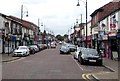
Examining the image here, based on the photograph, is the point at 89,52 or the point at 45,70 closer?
the point at 45,70

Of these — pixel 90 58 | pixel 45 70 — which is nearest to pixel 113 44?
pixel 90 58

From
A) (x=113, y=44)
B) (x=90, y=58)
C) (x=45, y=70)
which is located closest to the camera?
(x=45, y=70)

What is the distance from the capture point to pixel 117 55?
3028 cm

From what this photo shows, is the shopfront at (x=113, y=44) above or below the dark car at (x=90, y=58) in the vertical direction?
above

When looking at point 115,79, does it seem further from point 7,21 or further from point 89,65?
point 7,21

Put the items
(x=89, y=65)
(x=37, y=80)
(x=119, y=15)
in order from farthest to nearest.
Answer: (x=119, y=15) → (x=89, y=65) → (x=37, y=80)

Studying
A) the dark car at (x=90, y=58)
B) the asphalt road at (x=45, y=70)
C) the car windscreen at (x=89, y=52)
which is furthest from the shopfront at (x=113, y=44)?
the asphalt road at (x=45, y=70)

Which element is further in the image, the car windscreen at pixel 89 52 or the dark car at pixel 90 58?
A: the car windscreen at pixel 89 52

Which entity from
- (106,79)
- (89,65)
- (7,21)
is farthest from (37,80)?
(7,21)

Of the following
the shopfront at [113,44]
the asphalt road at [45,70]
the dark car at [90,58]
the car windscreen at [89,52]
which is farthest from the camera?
the shopfront at [113,44]

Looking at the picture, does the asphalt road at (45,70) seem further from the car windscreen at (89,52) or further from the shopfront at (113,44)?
the shopfront at (113,44)

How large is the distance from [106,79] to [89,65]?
10965mm

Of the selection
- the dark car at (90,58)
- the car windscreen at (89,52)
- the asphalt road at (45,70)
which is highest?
the car windscreen at (89,52)

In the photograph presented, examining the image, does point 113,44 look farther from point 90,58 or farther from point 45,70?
point 45,70
